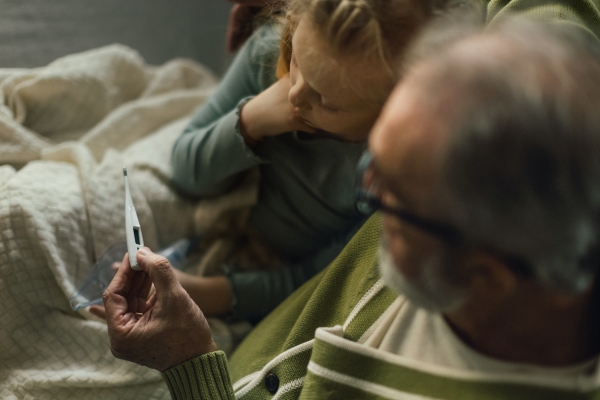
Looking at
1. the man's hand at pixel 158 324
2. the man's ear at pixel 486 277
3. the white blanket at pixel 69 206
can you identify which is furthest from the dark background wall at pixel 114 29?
the man's ear at pixel 486 277

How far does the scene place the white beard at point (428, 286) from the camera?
475 millimetres

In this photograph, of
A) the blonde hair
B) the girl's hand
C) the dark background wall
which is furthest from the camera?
the dark background wall

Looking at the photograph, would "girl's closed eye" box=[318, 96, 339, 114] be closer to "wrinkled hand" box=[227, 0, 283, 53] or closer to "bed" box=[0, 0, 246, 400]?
"wrinkled hand" box=[227, 0, 283, 53]

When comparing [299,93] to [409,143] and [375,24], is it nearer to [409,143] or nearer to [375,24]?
[375,24]

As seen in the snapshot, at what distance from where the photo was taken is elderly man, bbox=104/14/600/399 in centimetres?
40

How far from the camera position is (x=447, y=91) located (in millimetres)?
424

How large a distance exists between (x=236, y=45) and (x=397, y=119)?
29.4 inches

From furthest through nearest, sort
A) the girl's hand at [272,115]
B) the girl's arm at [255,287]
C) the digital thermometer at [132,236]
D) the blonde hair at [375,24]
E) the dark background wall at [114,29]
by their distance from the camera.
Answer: the dark background wall at [114,29] < the girl's arm at [255,287] < the girl's hand at [272,115] < the digital thermometer at [132,236] < the blonde hair at [375,24]

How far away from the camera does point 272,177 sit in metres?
1.00

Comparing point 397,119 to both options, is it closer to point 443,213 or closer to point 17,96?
point 443,213

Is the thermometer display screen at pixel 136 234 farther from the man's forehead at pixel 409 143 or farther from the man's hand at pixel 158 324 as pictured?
the man's forehead at pixel 409 143

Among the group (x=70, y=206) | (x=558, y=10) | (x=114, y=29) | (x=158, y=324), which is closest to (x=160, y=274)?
(x=158, y=324)

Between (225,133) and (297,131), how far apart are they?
154 millimetres

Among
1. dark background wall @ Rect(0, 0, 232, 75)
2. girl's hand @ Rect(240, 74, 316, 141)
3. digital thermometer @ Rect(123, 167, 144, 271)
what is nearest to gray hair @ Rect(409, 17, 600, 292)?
girl's hand @ Rect(240, 74, 316, 141)
